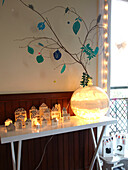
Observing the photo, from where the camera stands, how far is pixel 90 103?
4.92 feet

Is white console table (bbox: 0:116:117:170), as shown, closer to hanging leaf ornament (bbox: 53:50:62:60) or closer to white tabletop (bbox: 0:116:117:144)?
white tabletop (bbox: 0:116:117:144)

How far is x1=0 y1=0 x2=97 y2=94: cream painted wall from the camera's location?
152 centimetres

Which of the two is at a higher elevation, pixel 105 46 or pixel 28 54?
pixel 105 46

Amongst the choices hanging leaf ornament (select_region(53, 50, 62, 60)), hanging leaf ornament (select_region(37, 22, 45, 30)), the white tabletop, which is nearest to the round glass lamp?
the white tabletop

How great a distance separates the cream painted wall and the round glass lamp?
318 mm

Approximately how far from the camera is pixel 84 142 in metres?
1.94

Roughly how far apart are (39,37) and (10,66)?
0.41 m

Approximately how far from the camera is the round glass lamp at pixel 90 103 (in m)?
1.50

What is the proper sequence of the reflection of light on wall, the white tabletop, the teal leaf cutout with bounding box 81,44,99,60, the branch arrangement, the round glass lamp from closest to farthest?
1. the white tabletop
2. the round glass lamp
3. the branch arrangement
4. the teal leaf cutout with bounding box 81,44,99,60
5. the reflection of light on wall

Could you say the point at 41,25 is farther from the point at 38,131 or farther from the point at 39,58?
the point at 38,131

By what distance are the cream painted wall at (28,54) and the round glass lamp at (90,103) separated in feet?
1.04

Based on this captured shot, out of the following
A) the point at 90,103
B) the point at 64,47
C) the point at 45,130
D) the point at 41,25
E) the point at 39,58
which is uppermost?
the point at 41,25

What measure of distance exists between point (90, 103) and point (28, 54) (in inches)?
30.5

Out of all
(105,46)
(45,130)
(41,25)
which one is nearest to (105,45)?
(105,46)
